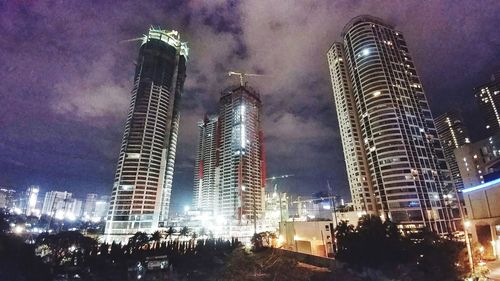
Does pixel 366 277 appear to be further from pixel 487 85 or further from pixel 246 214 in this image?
pixel 487 85

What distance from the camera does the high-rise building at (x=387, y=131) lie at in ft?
308

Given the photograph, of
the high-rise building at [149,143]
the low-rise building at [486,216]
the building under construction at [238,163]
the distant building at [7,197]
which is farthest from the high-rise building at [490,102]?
the distant building at [7,197]

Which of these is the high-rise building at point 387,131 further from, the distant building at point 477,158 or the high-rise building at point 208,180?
the high-rise building at point 208,180

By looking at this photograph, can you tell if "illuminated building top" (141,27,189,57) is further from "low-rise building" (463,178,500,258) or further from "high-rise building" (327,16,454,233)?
"low-rise building" (463,178,500,258)

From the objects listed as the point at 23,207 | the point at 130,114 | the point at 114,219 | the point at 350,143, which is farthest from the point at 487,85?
the point at 23,207

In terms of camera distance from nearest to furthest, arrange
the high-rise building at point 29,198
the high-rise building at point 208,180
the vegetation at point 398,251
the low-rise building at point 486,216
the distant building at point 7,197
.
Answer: the vegetation at point 398,251 < the low-rise building at point 486,216 < the high-rise building at point 208,180 < the distant building at point 7,197 < the high-rise building at point 29,198

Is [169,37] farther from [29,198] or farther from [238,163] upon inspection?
[29,198]

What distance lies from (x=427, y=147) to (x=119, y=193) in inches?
5037

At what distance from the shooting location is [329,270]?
1756 inches

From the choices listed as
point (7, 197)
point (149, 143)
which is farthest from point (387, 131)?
point (7, 197)

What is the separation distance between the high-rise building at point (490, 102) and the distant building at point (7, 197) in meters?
315

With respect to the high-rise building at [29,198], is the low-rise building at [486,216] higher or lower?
lower

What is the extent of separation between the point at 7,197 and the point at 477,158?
840 feet

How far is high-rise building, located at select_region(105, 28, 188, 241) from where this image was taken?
380 feet
